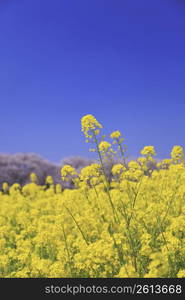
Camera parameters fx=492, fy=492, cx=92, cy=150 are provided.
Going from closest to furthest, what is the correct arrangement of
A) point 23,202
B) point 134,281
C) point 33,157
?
point 134,281 → point 23,202 → point 33,157

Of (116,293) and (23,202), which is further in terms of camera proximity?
(23,202)

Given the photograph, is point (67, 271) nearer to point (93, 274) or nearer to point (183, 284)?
point (93, 274)

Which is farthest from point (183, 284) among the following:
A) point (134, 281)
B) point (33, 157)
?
point (33, 157)

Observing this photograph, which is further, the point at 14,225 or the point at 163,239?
the point at 14,225

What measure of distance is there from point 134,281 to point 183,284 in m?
0.35

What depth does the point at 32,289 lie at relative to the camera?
3.62 metres

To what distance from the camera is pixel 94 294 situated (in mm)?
3539

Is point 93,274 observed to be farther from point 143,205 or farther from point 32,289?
point 143,205

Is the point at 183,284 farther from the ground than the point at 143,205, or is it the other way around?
the point at 143,205

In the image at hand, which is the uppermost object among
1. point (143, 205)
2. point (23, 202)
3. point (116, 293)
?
point (23, 202)

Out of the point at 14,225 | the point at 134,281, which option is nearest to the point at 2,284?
the point at 134,281

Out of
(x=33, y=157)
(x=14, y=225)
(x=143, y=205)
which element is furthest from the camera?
(x=33, y=157)

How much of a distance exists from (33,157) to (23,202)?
7576 millimetres

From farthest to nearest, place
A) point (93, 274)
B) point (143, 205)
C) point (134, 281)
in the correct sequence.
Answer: point (143, 205) → point (93, 274) → point (134, 281)
